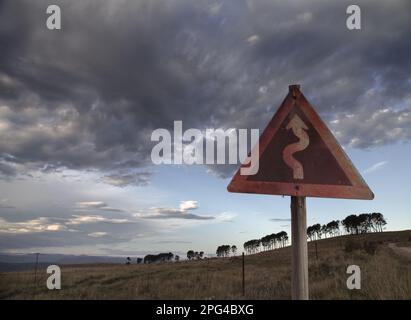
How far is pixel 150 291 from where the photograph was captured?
13172 mm

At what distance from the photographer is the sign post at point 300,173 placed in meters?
2.93

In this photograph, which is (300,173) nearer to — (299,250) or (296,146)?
(296,146)

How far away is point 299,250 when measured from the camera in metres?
2.96

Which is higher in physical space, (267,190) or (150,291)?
(267,190)

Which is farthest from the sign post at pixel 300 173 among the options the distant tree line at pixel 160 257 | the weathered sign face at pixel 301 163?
the distant tree line at pixel 160 257

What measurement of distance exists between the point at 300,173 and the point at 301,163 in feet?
0.27

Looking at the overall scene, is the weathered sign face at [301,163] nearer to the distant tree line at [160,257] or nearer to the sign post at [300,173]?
the sign post at [300,173]

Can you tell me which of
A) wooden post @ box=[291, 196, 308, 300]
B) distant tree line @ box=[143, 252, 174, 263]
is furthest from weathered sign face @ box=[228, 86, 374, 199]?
distant tree line @ box=[143, 252, 174, 263]

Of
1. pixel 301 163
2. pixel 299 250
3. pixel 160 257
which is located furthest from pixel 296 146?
pixel 160 257

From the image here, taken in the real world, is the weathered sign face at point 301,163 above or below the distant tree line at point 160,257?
above
